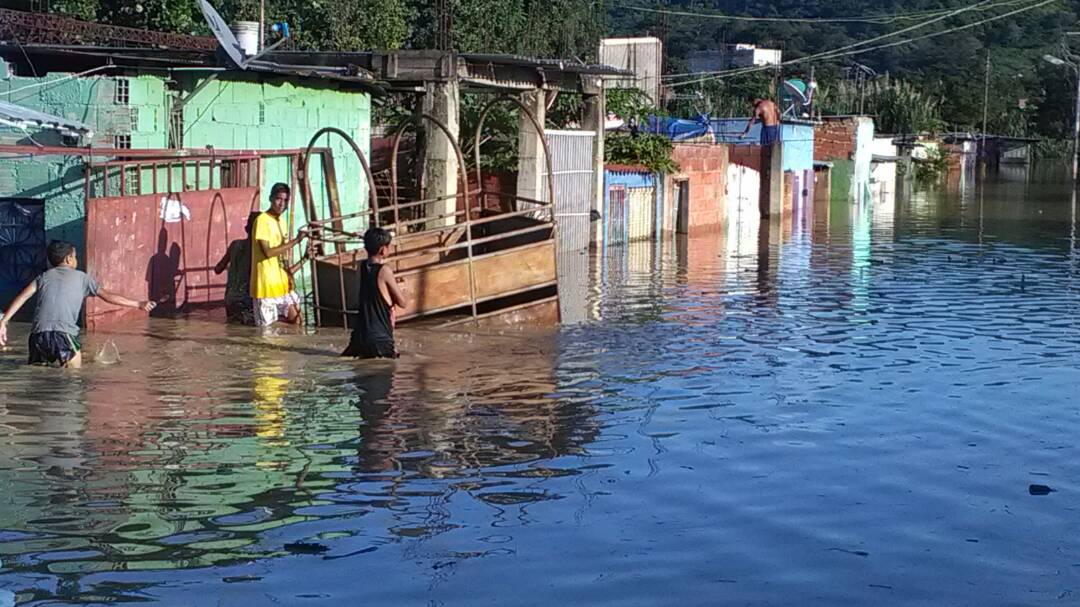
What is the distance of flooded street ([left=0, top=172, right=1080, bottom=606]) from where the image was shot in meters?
7.11

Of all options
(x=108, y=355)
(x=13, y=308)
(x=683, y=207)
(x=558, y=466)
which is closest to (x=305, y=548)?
(x=558, y=466)

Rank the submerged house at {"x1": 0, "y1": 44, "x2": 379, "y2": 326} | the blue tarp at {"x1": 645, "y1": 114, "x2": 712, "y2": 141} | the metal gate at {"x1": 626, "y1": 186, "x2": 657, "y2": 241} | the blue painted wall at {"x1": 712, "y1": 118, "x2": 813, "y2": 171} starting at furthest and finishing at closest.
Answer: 1. the blue painted wall at {"x1": 712, "y1": 118, "x2": 813, "y2": 171}
2. the blue tarp at {"x1": 645, "y1": 114, "x2": 712, "y2": 141}
3. the metal gate at {"x1": 626, "y1": 186, "x2": 657, "y2": 241}
4. the submerged house at {"x1": 0, "y1": 44, "x2": 379, "y2": 326}

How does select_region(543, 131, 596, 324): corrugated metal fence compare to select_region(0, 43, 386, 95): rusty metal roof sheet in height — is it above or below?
below

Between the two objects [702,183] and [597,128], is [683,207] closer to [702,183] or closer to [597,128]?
[702,183]

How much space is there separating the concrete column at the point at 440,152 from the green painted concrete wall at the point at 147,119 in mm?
1527

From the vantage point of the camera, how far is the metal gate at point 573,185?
89.0 feet

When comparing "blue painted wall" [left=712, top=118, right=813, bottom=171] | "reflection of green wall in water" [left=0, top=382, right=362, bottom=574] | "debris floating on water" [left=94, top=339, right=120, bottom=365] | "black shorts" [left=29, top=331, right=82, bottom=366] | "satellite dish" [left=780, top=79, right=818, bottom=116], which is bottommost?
"reflection of green wall in water" [left=0, top=382, right=362, bottom=574]

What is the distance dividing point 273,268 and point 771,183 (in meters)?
28.4

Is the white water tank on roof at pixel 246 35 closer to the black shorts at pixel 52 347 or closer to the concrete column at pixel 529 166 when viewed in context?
the concrete column at pixel 529 166

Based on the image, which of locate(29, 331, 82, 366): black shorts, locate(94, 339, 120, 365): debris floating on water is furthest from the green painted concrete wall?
locate(29, 331, 82, 366): black shorts

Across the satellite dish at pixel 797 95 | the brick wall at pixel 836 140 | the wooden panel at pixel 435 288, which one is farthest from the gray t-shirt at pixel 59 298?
the brick wall at pixel 836 140

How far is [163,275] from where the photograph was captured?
53.4 ft

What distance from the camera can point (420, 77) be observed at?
21.1 metres

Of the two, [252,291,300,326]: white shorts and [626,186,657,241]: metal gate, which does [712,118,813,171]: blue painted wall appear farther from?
[252,291,300,326]: white shorts
